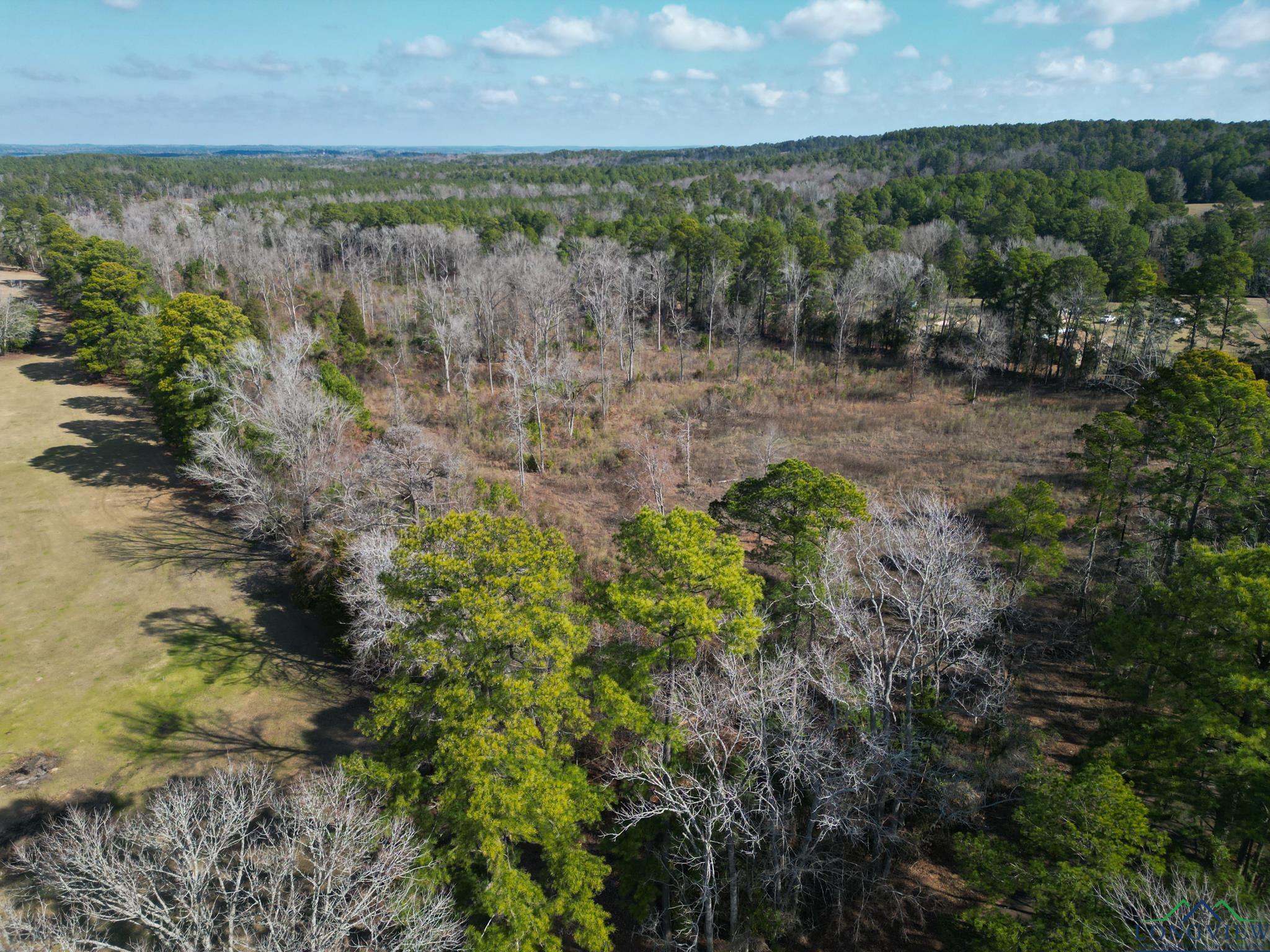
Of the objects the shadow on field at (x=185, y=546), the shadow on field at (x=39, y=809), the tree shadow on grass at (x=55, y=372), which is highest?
the tree shadow on grass at (x=55, y=372)

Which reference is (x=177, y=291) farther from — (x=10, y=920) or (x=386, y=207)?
(x=10, y=920)

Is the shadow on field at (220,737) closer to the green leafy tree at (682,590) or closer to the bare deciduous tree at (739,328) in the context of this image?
the green leafy tree at (682,590)

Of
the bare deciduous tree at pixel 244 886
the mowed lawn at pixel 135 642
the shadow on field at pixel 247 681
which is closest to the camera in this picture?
the bare deciduous tree at pixel 244 886

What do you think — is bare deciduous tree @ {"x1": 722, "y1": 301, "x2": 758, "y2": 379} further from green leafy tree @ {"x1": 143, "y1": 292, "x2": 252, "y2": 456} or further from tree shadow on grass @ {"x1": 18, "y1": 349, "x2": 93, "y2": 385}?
tree shadow on grass @ {"x1": 18, "y1": 349, "x2": 93, "y2": 385}

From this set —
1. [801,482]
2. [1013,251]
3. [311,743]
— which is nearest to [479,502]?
[311,743]

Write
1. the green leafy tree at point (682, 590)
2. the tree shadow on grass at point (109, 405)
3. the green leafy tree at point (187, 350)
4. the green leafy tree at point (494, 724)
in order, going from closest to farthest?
the green leafy tree at point (494, 724) → the green leafy tree at point (682, 590) → the green leafy tree at point (187, 350) → the tree shadow on grass at point (109, 405)

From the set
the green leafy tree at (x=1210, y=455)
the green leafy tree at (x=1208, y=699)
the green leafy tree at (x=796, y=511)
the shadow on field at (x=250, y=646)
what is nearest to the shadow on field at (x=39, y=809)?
the shadow on field at (x=250, y=646)

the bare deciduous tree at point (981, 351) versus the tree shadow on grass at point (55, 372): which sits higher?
the bare deciduous tree at point (981, 351)
